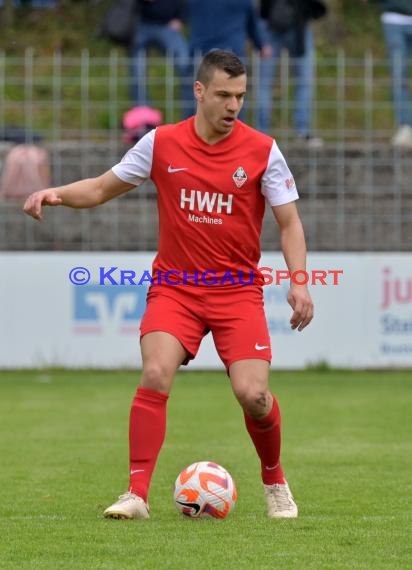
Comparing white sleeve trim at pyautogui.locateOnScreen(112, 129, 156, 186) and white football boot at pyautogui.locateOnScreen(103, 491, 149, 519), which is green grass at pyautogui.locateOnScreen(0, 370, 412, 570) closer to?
white football boot at pyautogui.locateOnScreen(103, 491, 149, 519)

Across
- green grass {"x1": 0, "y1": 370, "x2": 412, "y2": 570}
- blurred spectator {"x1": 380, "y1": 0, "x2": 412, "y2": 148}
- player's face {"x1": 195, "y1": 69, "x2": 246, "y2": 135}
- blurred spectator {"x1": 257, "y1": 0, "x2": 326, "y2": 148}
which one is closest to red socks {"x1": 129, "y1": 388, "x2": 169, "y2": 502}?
green grass {"x1": 0, "y1": 370, "x2": 412, "y2": 570}

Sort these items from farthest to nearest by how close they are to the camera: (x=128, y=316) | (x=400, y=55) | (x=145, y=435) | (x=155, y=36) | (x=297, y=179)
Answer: (x=400, y=55)
(x=155, y=36)
(x=297, y=179)
(x=128, y=316)
(x=145, y=435)

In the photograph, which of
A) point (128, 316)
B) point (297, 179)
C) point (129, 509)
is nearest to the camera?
point (129, 509)

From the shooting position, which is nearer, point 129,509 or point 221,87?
point 129,509

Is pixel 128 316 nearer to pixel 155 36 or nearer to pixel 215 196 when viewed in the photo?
pixel 155 36

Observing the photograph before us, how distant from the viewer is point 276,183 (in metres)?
7.00

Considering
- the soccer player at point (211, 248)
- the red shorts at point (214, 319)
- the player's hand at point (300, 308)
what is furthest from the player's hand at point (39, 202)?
the player's hand at point (300, 308)

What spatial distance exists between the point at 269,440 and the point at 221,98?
5.55 feet

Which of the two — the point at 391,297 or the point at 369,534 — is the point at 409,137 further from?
the point at 369,534

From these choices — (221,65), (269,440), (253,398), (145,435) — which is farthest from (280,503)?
(221,65)

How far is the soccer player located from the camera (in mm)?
6785

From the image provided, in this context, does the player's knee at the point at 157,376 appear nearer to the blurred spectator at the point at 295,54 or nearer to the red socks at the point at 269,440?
the red socks at the point at 269,440

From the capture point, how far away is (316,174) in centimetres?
1759

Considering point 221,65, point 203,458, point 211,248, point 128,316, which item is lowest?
point 203,458
